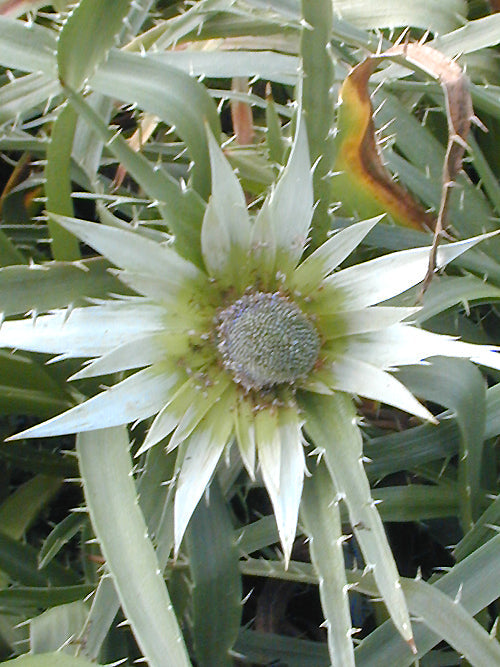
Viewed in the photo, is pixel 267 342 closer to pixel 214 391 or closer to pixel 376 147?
pixel 214 391

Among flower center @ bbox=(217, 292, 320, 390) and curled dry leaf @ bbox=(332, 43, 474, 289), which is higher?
curled dry leaf @ bbox=(332, 43, 474, 289)

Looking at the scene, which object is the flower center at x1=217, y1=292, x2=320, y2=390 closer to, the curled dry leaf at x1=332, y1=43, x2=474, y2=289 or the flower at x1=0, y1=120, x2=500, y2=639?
the flower at x1=0, y1=120, x2=500, y2=639

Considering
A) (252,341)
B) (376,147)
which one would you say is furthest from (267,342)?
(376,147)

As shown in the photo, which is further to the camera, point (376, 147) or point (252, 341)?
point (376, 147)

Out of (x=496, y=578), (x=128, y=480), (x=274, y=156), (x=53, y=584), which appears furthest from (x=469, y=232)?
(x=53, y=584)

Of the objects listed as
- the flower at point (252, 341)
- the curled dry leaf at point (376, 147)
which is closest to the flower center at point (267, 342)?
the flower at point (252, 341)

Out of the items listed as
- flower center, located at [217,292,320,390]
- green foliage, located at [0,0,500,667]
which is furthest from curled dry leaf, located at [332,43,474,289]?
flower center, located at [217,292,320,390]
